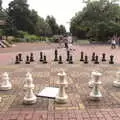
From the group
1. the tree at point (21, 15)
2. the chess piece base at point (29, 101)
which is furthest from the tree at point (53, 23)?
the chess piece base at point (29, 101)

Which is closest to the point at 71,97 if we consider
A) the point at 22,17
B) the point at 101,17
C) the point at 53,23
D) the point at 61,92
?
the point at 61,92

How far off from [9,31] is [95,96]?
1805 inches

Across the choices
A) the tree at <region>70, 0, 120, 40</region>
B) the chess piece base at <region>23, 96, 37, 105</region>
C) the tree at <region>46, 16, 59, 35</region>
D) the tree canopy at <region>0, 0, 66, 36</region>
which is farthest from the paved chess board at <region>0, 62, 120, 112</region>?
the tree at <region>46, 16, 59, 35</region>

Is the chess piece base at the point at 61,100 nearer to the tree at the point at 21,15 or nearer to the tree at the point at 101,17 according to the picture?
the tree at the point at 101,17

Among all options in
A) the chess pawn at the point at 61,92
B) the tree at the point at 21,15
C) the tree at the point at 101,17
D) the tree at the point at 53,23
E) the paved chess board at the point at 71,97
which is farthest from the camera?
the tree at the point at 53,23

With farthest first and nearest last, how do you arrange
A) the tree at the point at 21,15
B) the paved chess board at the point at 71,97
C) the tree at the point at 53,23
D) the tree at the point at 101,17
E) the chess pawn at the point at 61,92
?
the tree at the point at 53,23 < the tree at the point at 21,15 < the tree at the point at 101,17 < the chess pawn at the point at 61,92 < the paved chess board at the point at 71,97

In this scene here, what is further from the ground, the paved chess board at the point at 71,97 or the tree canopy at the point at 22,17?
the tree canopy at the point at 22,17

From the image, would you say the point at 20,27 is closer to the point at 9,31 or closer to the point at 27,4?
the point at 27,4

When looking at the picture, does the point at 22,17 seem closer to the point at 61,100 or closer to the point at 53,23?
the point at 53,23

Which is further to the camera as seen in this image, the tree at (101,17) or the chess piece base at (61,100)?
the tree at (101,17)

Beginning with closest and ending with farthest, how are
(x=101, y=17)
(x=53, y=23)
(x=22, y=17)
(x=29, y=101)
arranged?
1. (x=29, y=101)
2. (x=101, y=17)
3. (x=22, y=17)
4. (x=53, y=23)

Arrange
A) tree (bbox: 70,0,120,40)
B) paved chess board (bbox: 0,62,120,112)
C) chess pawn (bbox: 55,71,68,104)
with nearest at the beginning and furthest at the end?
paved chess board (bbox: 0,62,120,112) < chess pawn (bbox: 55,71,68,104) < tree (bbox: 70,0,120,40)

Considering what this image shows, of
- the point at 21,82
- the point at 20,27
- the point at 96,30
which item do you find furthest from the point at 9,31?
the point at 21,82

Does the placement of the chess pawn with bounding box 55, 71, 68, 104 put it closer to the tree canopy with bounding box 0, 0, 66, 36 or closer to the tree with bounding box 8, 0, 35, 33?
the tree canopy with bounding box 0, 0, 66, 36
